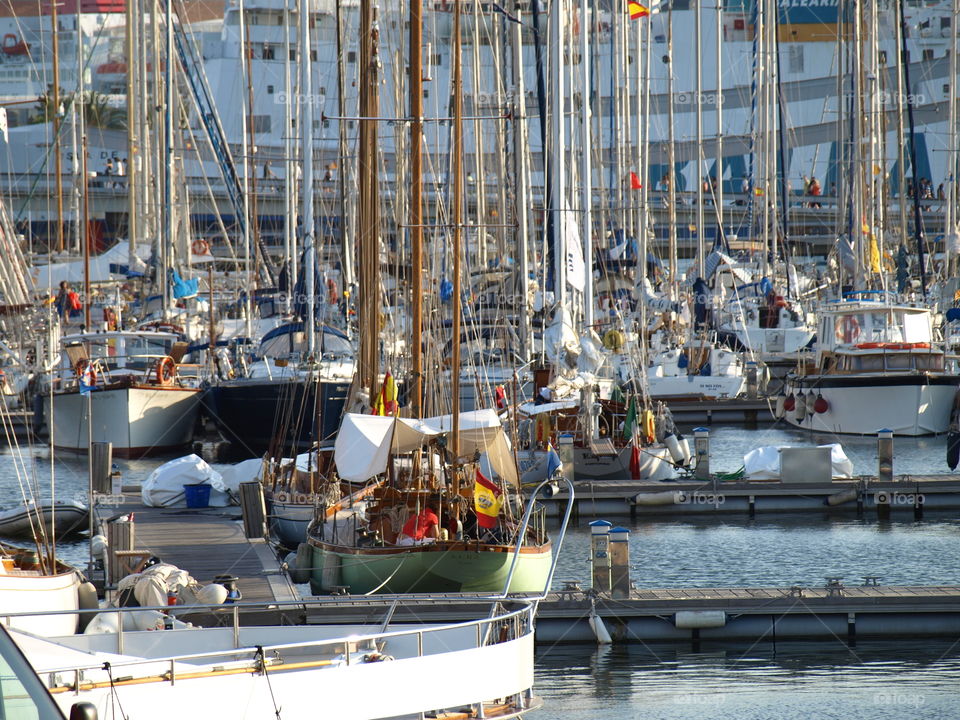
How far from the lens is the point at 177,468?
2516 centimetres

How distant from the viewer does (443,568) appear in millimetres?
16781

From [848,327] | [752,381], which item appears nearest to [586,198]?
[848,327]

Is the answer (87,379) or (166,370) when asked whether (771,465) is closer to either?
(166,370)

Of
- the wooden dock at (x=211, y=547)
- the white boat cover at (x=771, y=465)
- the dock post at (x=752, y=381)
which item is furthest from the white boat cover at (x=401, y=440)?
the dock post at (x=752, y=381)

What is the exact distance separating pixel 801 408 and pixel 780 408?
1880 millimetres

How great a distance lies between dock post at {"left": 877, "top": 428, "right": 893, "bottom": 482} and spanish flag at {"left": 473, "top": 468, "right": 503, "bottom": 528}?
1046cm

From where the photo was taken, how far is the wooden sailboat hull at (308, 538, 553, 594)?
1673cm

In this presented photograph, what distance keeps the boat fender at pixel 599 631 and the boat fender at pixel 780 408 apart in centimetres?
2094

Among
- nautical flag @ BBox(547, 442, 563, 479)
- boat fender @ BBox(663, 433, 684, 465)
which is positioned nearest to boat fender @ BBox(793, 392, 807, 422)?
boat fender @ BBox(663, 433, 684, 465)

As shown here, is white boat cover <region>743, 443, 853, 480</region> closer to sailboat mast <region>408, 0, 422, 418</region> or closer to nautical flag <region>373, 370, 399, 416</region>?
nautical flag <region>373, 370, 399, 416</region>

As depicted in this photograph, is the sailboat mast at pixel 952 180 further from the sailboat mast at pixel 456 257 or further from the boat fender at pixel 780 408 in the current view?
the sailboat mast at pixel 456 257

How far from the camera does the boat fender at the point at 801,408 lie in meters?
35.8

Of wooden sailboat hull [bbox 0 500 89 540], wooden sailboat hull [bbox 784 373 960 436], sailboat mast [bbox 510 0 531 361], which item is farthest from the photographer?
wooden sailboat hull [bbox 784 373 960 436]

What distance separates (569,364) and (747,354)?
1542cm
